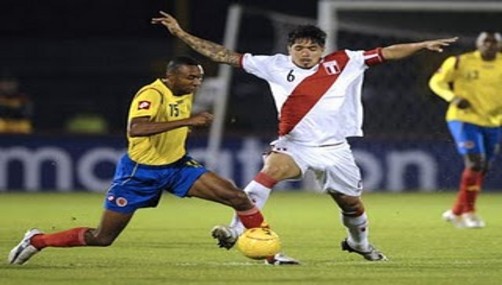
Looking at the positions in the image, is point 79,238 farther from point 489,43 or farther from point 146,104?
point 489,43

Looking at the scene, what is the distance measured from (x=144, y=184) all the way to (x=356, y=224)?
170 cm

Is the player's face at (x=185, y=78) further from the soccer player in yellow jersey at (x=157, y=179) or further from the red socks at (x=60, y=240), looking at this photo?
the red socks at (x=60, y=240)

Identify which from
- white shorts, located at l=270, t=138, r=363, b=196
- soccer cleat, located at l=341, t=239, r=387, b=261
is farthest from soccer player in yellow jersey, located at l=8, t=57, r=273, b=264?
soccer cleat, located at l=341, t=239, r=387, b=261

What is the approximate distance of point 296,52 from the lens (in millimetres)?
11805

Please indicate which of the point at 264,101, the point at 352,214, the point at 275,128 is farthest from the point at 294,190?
the point at 352,214

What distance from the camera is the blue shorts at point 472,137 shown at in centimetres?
1655

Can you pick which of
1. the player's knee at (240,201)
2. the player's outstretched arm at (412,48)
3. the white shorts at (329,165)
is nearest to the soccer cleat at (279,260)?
the player's knee at (240,201)

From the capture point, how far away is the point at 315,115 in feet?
39.2

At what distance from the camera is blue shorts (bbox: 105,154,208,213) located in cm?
1135

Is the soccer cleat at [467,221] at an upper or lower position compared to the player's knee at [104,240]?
lower

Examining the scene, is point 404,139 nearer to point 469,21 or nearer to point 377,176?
point 377,176

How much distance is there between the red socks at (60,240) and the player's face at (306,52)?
6.67 feet

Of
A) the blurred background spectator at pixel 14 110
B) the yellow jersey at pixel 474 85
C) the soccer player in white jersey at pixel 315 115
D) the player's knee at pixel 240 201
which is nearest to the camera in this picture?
the player's knee at pixel 240 201

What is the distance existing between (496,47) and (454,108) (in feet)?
2.51
